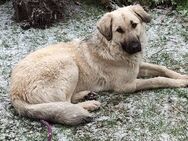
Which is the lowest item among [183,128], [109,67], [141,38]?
[183,128]

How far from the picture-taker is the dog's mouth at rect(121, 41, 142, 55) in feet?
19.9

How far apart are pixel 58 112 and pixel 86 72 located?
3.26ft

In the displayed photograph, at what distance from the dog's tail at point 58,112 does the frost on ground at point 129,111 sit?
0.13 meters

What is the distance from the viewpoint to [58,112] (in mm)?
5535

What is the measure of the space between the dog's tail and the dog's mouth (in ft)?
3.50

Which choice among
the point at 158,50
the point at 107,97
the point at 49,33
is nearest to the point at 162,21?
the point at 158,50

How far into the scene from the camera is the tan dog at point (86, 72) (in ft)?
18.9

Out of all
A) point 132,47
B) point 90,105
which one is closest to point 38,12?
point 132,47

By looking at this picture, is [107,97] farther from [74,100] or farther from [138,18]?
[138,18]

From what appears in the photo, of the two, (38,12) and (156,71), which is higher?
(38,12)

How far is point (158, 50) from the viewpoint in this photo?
7.52 m

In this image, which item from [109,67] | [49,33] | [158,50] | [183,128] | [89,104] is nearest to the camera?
[183,128]

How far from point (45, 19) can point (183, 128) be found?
3.85 meters

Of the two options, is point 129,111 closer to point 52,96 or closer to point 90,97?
point 90,97
